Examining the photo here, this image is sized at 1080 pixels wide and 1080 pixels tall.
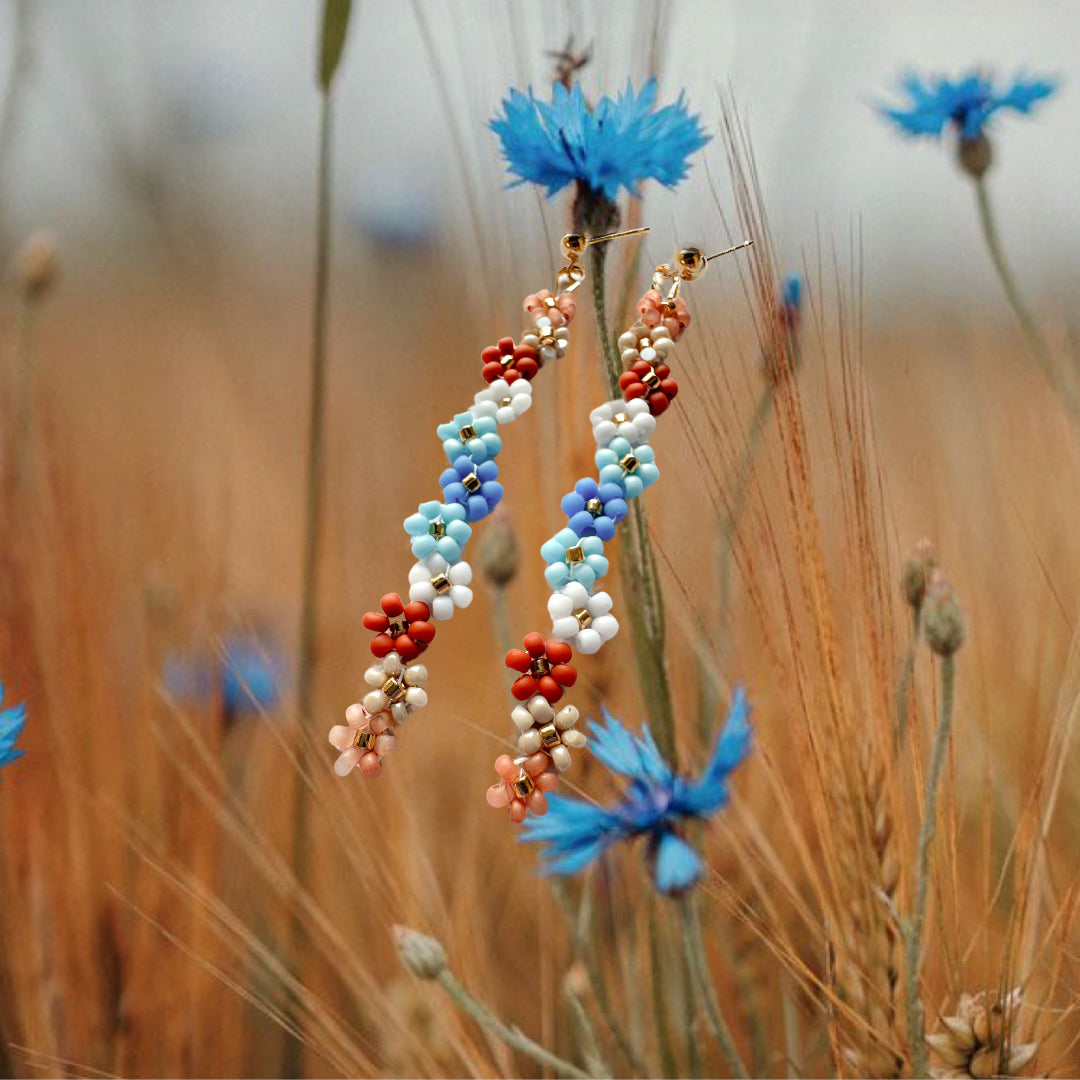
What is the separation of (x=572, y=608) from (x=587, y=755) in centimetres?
10

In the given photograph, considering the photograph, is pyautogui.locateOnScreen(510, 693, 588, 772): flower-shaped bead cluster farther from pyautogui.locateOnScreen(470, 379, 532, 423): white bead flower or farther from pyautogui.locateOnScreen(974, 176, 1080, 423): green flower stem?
pyautogui.locateOnScreen(974, 176, 1080, 423): green flower stem

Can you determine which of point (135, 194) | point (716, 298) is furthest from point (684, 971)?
point (135, 194)

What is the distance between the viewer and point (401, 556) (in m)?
0.64

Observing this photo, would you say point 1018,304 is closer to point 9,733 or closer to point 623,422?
point 623,422

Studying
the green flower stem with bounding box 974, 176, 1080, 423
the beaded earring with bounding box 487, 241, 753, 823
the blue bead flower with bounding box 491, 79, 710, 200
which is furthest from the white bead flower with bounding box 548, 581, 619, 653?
the green flower stem with bounding box 974, 176, 1080, 423

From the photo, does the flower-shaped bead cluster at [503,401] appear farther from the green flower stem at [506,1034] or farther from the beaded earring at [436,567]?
the green flower stem at [506,1034]

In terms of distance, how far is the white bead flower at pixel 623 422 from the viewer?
34cm

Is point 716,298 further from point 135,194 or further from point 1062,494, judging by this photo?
point 135,194

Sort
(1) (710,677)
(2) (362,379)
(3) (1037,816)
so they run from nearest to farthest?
(3) (1037,816), (1) (710,677), (2) (362,379)

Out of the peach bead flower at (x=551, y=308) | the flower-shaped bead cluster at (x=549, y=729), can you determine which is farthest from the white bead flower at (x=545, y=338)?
the flower-shaped bead cluster at (x=549, y=729)

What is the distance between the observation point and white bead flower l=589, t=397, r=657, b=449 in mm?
336

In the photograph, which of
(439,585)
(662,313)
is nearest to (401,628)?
(439,585)

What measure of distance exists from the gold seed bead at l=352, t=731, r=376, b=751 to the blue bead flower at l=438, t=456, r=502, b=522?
7cm

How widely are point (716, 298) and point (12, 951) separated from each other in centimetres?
34
